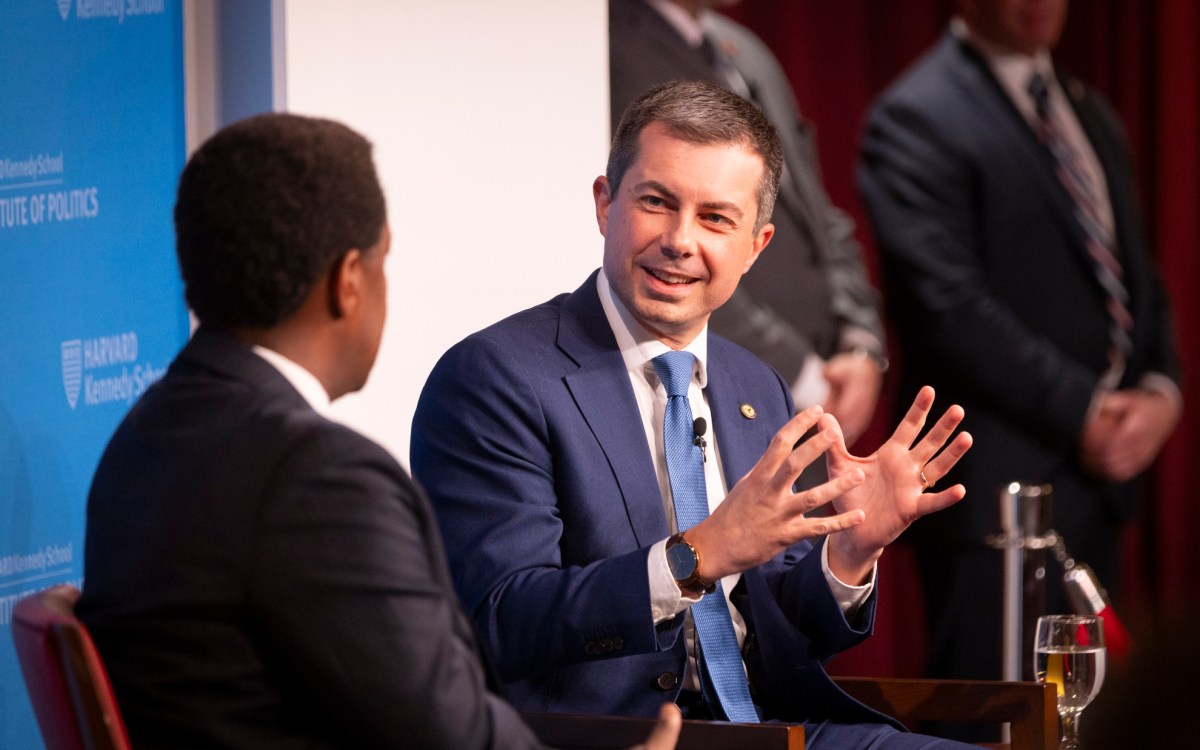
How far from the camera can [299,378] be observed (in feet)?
5.01

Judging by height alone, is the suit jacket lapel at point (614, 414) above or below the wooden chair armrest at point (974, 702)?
above

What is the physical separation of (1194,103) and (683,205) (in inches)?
134

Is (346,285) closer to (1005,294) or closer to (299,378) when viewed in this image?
(299,378)

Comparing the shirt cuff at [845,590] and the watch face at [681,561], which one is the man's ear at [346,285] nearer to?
the watch face at [681,561]

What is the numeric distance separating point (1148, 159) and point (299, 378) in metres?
4.36

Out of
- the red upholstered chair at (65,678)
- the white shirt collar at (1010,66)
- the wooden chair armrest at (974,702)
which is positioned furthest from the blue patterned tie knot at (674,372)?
the white shirt collar at (1010,66)

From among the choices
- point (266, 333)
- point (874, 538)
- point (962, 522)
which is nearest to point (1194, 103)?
point (962, 522)

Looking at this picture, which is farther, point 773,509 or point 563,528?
point 563,528

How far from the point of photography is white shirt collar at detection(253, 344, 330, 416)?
152cm

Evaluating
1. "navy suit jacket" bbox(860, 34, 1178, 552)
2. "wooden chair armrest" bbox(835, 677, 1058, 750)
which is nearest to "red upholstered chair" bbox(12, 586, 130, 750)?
"wooden chair armrest" bbox(835, 677, 1058, 750)

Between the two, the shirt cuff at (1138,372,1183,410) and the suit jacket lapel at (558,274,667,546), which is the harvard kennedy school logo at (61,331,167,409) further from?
the shirt cuff at (1138,372,1183,410)

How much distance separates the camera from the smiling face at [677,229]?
2.42 m

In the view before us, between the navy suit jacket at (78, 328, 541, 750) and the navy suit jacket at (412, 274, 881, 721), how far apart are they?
0.70m

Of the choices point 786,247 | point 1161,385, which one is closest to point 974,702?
point 786,247
